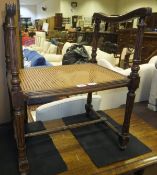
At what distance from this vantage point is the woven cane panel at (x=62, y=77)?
2.57ft

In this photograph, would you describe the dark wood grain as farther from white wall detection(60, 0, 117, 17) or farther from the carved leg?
white wall detection(60, 0, 117, 17)

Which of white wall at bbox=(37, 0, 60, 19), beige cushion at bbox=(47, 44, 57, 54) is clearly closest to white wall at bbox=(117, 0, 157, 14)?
white wall at bbox=(37, 0, 60, 19)

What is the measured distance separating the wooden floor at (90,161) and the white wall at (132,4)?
25.3 feet

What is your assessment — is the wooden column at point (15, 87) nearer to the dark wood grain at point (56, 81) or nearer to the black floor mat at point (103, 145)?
the dark wood grain at point (56, 81)

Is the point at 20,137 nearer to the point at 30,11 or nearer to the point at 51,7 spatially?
the point at 51,7

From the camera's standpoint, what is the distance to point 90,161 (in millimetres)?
883

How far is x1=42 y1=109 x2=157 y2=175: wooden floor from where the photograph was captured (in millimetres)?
834

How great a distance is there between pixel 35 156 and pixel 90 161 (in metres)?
0.25

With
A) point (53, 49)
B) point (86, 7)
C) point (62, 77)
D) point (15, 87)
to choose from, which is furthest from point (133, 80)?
point (86, 7)

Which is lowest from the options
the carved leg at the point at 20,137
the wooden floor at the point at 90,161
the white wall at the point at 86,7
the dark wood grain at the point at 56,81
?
the wooden floor at the point at 90,161

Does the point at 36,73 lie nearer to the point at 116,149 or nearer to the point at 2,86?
the point at 2,86

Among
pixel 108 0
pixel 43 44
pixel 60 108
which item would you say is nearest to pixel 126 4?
pixel 108 0

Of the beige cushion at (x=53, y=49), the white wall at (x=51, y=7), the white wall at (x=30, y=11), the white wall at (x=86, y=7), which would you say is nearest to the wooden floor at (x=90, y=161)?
the beige cushion at (x=53, y=49)

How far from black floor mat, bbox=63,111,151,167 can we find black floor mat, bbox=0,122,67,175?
0.52ft
